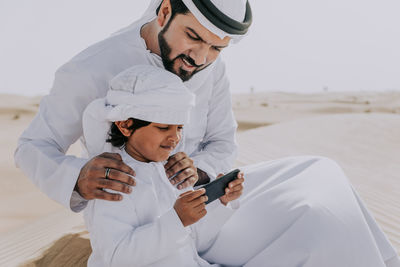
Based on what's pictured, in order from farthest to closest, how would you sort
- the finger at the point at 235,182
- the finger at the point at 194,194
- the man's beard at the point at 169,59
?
the man's beard at the point at 169,59
the finger at the point at 235,182
the finger at the point at 194,194

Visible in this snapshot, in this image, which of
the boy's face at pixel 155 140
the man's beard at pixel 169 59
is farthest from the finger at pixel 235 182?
the man's beard at pixel 169 59

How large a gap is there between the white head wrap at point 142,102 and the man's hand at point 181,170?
10.6 inches

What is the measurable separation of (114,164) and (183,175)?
371 mm

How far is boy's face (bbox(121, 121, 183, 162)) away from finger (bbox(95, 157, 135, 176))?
0.12 metres

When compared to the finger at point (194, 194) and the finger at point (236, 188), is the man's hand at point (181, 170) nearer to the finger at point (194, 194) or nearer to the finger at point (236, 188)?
the finger at point (236, 188)

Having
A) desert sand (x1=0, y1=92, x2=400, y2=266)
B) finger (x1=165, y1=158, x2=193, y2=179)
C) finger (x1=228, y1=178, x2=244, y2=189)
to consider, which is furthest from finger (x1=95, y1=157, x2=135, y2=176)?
desert sand (x1=0, y1=92, x2=400, y2=266)

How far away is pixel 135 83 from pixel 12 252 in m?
2.54

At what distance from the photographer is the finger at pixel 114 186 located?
2.07m

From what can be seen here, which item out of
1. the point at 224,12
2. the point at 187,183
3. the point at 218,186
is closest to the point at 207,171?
the point at 187,183

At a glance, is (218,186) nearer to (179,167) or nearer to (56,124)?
(179,167)

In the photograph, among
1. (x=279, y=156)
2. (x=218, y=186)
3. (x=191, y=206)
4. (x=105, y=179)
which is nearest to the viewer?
(x=191, y=206)

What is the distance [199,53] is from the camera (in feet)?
8.09

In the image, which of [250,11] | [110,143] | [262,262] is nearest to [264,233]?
[262,262]

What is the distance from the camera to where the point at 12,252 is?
13.2 ft
